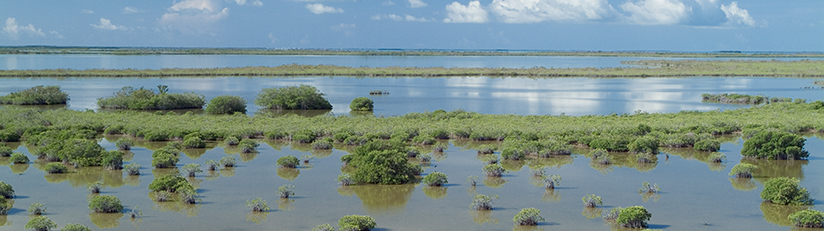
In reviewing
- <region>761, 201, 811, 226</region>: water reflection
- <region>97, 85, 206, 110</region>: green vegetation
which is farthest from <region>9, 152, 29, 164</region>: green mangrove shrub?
<region>97, 85, 206, 110</region>: green vegetation

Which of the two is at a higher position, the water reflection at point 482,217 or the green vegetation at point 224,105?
the green vegetation at point 224,105

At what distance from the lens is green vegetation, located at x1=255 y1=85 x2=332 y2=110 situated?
6028 cm

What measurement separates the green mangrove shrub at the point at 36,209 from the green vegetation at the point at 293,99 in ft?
128

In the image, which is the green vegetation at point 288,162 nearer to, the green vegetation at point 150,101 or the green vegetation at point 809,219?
the green vegetation at point 809,219

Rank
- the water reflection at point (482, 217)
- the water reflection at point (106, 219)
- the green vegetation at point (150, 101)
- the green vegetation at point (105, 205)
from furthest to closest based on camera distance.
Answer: the green vegetation at point (150, 101) → the green vegetation at point (105, 205) → the water reflection at point (482, 217) → the water reflection at point (106, 219)

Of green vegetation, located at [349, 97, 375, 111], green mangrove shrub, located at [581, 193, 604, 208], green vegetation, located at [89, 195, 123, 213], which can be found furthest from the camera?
green vegetation, located at [349, 97, 375, 111]

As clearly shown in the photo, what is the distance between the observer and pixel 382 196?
79.6 ft

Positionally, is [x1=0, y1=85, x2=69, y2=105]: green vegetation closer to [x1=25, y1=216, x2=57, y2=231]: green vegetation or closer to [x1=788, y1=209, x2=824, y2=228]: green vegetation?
[x1=25, y1=216, x2=57, y2=231]: green vegetation

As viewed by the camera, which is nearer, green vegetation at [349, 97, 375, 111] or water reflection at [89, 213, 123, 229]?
water reflection at [89, 213, 123, 229]

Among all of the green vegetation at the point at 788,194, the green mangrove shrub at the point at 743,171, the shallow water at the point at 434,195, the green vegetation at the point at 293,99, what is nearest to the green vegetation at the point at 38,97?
the green vegetation at the point at 293,99

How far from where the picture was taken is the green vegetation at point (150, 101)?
194 feet

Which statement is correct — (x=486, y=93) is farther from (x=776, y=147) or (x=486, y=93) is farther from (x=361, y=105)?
(x=776, y=147)

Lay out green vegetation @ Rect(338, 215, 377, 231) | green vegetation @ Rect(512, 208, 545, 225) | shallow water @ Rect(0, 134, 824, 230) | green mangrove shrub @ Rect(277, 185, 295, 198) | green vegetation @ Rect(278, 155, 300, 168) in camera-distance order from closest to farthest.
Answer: green vegetation @ Rect(338, 215, 377, 231) → green vegetation @ Rect(512, 208, 545, 225) → shallow water @ Rect(0, 134, 824, 230) → green mangrove shrub @ Rect(277, 185, 295, 198) → green vegetation @ Rect(278, 155, 300, 168)

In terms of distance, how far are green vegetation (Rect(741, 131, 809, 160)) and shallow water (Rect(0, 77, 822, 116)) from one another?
24.2 m
